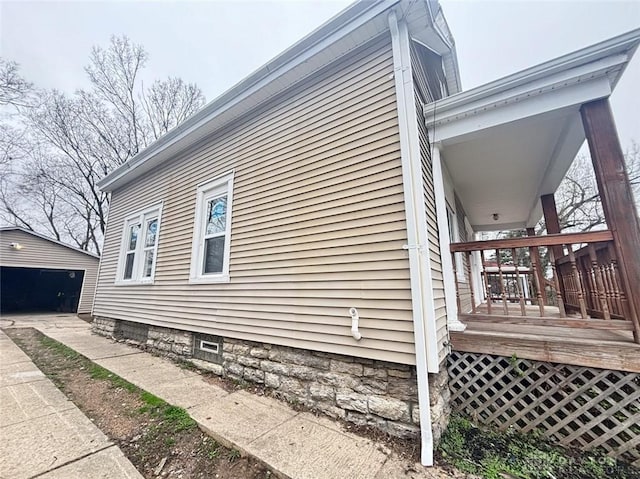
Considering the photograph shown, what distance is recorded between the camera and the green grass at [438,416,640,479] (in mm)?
2043

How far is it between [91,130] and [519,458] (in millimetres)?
20773

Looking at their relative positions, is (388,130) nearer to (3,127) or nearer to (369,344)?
(369,344)

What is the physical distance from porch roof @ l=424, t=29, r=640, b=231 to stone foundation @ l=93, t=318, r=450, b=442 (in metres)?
2.73

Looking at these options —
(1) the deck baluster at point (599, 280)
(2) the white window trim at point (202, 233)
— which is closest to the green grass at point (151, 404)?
(2) the white window trim at point (202, 233)

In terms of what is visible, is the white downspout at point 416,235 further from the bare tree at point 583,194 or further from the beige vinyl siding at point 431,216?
the bare tree at point 583,194

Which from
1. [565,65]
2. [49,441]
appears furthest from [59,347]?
[565,65]

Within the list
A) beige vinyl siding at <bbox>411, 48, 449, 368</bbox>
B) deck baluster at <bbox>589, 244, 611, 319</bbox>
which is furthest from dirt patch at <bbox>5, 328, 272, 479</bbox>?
deck baluster at <bbox>589, 244, 611, 319</bbox>

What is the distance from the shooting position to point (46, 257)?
12.5 metres

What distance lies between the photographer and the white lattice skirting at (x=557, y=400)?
221 centimetres

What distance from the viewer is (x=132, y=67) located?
1551 cm

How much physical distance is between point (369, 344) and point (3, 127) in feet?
56.0

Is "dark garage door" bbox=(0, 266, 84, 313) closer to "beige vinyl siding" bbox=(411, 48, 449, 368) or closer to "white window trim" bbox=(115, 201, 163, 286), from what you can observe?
"white window trim" bbox=(115, 201, 163, 286)

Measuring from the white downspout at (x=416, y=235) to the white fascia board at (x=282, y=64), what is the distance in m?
0.35

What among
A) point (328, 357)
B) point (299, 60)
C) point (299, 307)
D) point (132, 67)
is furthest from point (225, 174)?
point (132, 67)
